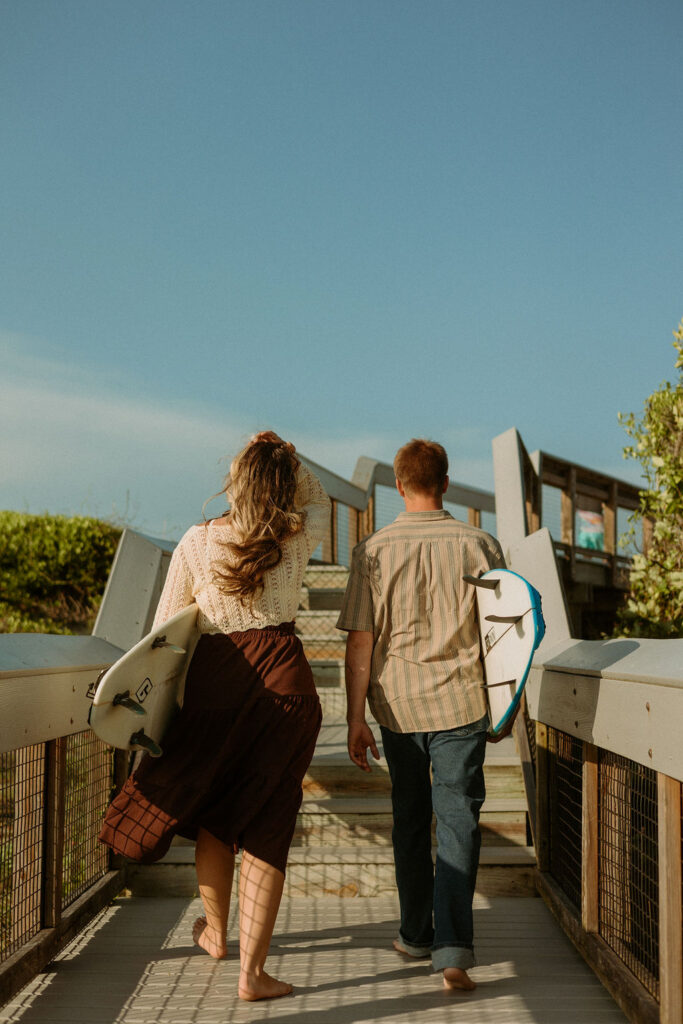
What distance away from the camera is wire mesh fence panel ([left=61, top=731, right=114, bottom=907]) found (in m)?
3.38

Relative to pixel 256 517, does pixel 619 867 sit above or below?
below

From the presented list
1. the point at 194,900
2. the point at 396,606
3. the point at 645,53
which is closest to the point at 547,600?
the point at 396,606

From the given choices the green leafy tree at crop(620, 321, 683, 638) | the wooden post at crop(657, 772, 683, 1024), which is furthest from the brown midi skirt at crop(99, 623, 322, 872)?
the green leafy tree at crop(620, 321, 683, 638)

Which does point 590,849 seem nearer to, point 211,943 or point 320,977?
point 320,977

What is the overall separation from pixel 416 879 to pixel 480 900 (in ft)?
2.88

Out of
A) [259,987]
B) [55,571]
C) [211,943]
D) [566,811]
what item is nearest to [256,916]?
[259,987]

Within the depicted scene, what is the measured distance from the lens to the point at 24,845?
2.82 m

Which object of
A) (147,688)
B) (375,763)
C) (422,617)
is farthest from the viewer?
(375,763)

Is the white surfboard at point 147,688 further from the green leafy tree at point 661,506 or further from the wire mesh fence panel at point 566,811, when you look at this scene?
the green leafy tree at point 661,506

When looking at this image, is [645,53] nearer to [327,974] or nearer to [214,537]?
[214,537]

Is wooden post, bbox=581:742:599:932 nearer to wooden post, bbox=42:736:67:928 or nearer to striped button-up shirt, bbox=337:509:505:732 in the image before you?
striped button-up shirt, bbox=337:509:505:732

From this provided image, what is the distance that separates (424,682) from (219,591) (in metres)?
0.66

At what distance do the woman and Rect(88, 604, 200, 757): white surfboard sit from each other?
0.05 m

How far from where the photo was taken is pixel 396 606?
2920mm
